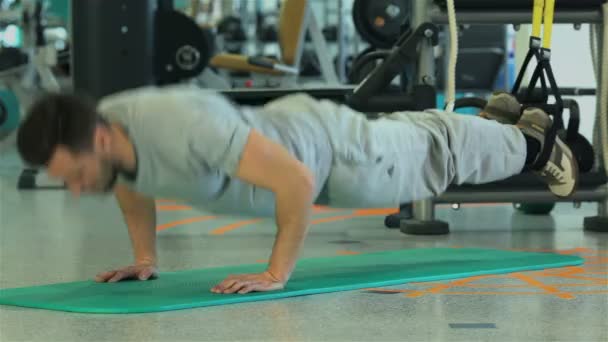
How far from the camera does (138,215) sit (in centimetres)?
300

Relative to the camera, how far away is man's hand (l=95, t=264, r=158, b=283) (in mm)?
3018

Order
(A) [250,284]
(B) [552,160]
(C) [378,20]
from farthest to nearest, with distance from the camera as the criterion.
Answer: (C) [378,20]
(B) [552,160]
(A) [250,284]

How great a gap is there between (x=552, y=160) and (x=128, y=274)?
1.37 meters

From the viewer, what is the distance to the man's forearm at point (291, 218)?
259cm

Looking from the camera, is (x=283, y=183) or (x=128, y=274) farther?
(x=128, y=274)

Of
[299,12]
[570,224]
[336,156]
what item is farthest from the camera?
[299,12]

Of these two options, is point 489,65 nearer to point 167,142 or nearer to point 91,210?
point 91,210

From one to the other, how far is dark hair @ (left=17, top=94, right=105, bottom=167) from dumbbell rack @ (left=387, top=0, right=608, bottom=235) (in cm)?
224

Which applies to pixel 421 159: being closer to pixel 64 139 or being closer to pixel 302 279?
pixel 302 279

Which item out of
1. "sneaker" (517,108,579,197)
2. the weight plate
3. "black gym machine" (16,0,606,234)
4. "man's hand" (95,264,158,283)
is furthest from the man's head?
the weight plate

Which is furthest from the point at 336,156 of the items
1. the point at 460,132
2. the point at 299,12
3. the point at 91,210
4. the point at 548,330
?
the point at 299,12

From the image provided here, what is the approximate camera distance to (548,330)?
7.75ft

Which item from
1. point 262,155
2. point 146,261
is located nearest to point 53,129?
point 262,155

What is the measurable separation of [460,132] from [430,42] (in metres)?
1.28
